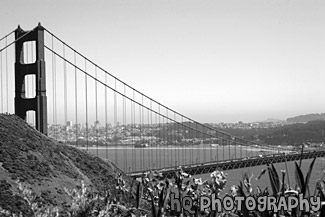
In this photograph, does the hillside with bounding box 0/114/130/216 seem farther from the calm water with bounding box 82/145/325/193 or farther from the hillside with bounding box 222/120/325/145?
the hillside with bounding box 222/120/325/145

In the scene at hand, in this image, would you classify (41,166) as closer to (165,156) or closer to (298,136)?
(298,136)

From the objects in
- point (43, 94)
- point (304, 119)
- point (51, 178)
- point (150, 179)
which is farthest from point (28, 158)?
Result: point (304, 119)

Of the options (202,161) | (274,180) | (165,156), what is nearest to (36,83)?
(274,180)

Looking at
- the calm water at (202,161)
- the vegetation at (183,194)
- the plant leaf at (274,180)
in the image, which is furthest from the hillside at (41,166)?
the plant leaf at (274,180)

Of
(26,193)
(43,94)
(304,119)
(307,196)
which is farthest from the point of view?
(304,119)

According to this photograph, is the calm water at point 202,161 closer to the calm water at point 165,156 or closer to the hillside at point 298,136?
the calm water at point 165,156

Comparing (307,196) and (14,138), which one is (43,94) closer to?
(14,138)

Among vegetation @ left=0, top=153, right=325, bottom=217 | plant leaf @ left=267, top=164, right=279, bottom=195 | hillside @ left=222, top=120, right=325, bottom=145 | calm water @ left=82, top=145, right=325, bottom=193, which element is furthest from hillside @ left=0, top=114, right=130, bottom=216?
hillside @ left=222, top=120, right=325, bottom=145

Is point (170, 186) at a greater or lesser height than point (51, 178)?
greater
